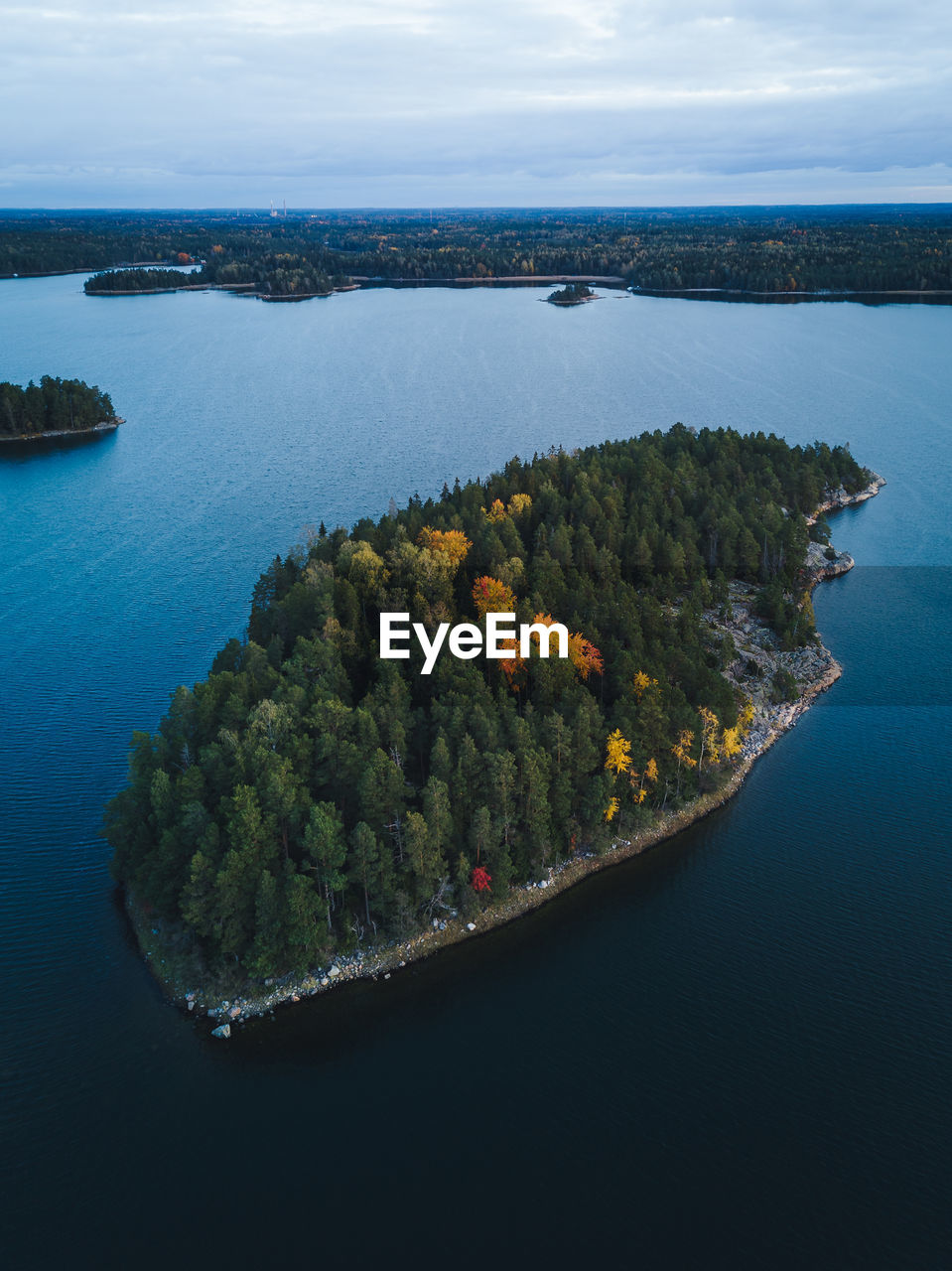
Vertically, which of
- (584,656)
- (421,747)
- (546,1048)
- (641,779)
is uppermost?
(584,656)

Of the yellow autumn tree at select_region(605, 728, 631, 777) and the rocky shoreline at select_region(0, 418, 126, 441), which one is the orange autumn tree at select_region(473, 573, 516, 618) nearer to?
the yellow autumn tree at select_region(605, 728, 631, 777)

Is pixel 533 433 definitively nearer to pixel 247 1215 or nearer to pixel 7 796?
pixel 7 796

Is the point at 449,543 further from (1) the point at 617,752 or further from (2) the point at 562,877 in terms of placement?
(2) the point at 562,877

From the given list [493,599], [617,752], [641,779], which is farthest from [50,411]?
[641,779]

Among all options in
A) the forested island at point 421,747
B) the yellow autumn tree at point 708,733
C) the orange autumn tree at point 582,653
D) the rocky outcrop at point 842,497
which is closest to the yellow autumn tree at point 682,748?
the forested island at point 421,747

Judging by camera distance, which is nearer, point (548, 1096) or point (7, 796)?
point (548, 1096)

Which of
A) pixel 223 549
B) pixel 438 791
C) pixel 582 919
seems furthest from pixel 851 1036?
pixel 223 549

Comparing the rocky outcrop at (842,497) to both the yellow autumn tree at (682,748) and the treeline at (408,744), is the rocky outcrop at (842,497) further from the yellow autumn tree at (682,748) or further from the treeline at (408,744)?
the yellow autumn tree at (682,748)
